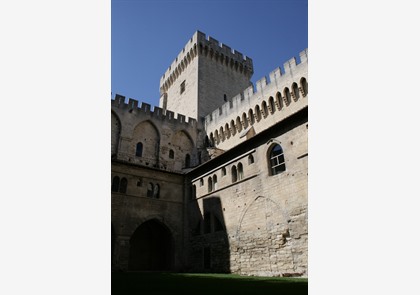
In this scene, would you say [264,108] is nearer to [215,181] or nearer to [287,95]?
[287,95]

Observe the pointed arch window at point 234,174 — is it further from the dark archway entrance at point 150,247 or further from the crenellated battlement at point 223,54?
the crenellated battlement at point 223,54

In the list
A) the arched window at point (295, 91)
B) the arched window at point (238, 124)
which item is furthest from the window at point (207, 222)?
the arched window at point (295, 91)

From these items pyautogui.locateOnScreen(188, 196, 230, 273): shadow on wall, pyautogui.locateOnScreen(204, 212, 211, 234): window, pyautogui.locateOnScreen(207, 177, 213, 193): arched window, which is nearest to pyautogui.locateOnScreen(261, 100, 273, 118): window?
pyautogui.locateOnScreen(207, 177, 213, 193): arched window

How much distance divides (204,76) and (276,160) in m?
18.1

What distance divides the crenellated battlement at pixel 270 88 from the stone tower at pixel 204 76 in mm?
4458

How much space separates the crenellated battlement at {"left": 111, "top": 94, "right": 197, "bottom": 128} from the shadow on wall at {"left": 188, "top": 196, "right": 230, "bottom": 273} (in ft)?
30.9

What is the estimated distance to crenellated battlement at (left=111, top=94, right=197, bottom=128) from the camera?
22.9m

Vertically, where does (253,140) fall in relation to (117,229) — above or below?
above
